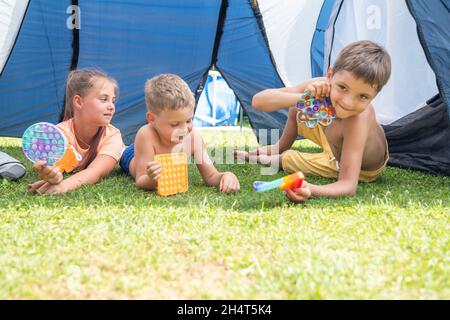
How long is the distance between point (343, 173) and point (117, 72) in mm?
2103

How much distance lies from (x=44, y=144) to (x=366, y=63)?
119cm

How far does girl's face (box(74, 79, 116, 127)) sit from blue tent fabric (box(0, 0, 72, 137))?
1120 mm

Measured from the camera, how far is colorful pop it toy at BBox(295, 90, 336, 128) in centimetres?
197

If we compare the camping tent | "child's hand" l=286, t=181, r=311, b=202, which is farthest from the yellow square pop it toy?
the camping tent

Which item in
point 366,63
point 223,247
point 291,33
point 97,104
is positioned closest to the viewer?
point 223,247

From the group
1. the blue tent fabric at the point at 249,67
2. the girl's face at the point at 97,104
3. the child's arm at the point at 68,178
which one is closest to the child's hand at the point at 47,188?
the child's arm at the point at 68,178

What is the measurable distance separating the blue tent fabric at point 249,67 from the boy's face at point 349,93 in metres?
1.71

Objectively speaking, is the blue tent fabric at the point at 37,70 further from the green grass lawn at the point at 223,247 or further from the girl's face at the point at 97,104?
the green grass lawn at the point at 223,247

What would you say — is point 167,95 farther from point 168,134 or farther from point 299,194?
point 299,194

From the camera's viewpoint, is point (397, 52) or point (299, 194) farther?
point (397, 52)

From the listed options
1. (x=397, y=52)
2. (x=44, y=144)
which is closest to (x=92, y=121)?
(x=44, y=144)

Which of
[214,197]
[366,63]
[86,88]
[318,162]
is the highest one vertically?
[366,63]

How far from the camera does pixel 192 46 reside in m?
3.66

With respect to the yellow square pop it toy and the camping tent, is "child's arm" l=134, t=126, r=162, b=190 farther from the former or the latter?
the camping tent
